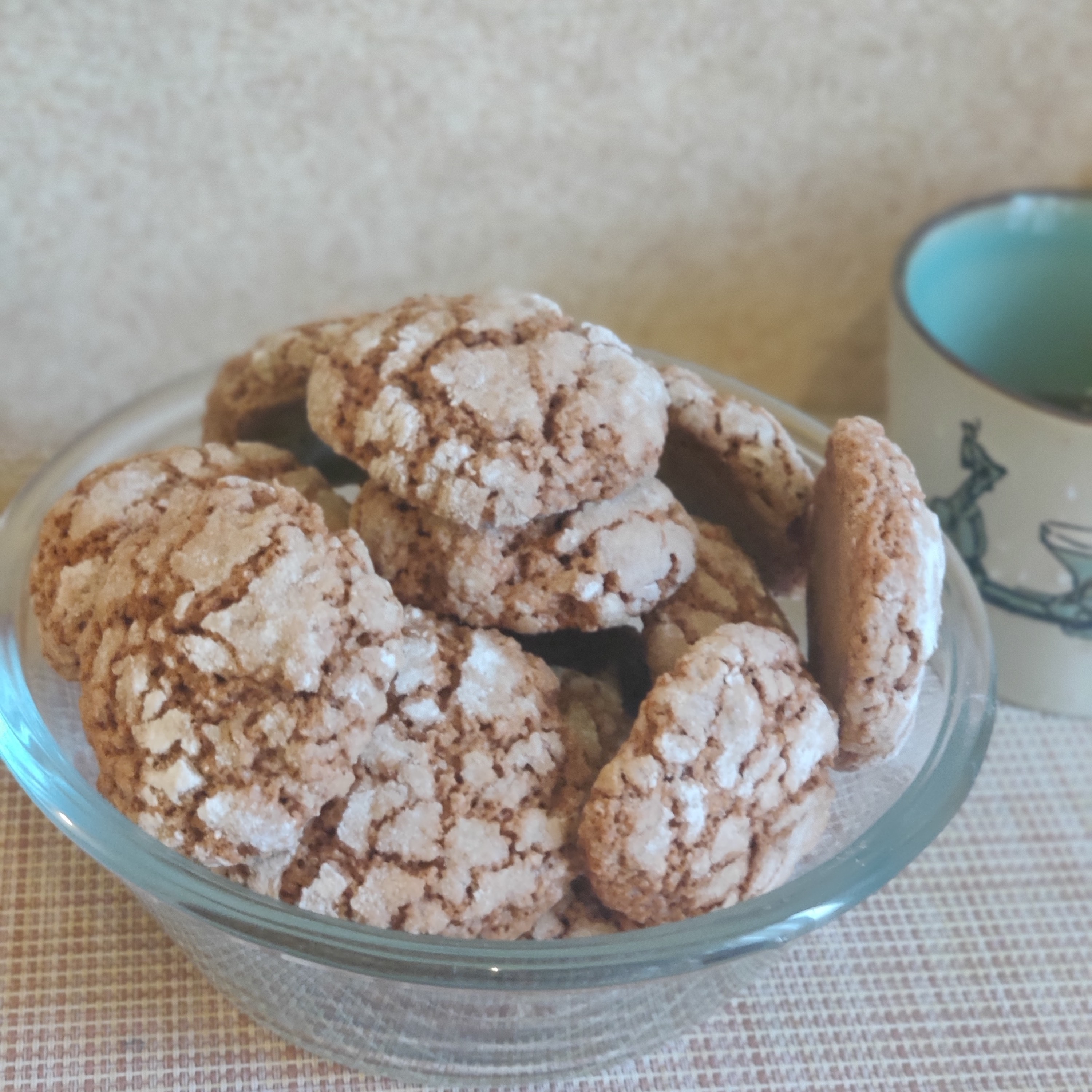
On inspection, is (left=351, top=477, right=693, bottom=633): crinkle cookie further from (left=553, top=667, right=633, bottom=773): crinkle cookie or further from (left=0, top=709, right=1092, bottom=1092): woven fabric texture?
(left=0, top=709, right=1092, bottom=1092): woven fabric texture

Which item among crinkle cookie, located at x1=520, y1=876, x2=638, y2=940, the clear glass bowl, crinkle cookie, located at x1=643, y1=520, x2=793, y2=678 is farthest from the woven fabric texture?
crinkle cookie, located at x1=643, y1=520, x2=793, y2=678

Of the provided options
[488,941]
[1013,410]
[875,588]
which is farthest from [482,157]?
[488,941]

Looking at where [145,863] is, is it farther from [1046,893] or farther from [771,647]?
[1046,893]

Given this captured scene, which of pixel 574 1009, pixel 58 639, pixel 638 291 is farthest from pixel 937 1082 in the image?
pixel 638 291

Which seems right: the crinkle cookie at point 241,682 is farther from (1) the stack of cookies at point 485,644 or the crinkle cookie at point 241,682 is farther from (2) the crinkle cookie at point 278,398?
(2) the crinkle cookie at point 278,398

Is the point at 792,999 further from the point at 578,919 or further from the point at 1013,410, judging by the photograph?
the point at 1013,410
